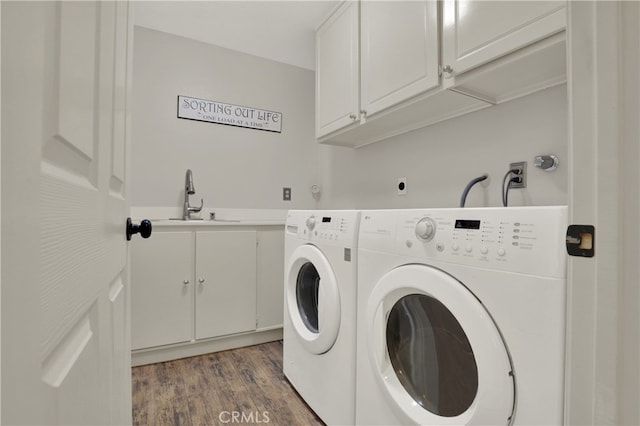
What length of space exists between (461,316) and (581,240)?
1.31ft

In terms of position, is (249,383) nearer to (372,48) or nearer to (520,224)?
(520,224)

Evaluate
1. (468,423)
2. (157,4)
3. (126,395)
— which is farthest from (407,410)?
(157,4)

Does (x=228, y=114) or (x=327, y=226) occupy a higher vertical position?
(x=228, y=114)

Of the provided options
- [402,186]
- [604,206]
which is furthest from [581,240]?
[402,186]

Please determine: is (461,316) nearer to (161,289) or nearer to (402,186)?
(402,186)

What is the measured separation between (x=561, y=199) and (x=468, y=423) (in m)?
0.96

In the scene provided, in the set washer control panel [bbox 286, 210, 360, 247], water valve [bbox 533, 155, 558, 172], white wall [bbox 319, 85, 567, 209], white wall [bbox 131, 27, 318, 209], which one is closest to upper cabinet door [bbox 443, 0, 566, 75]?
white wall [bbox 319, 85, 567, 209]

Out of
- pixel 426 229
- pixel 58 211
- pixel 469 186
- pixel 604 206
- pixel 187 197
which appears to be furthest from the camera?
pixel 187 197

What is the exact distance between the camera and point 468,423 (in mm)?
759

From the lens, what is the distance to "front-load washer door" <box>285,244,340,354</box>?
129cm

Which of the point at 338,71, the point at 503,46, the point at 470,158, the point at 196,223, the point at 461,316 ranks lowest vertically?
the point at 461,316

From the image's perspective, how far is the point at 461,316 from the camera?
2.54 feet

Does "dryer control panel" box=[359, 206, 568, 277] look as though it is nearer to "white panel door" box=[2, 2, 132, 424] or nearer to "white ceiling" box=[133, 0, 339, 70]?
"white panel door" box=[2, 2, 132, 424]
